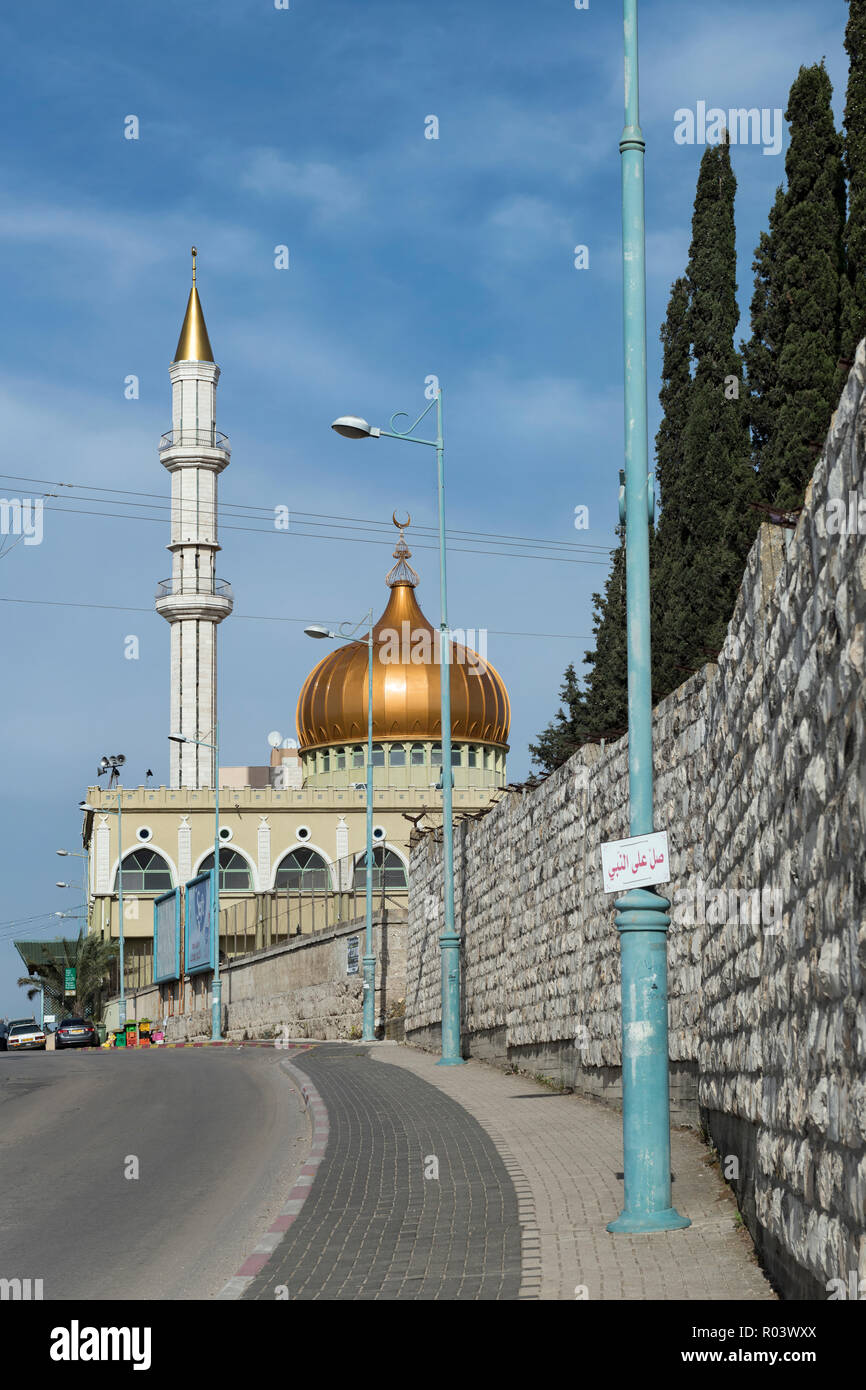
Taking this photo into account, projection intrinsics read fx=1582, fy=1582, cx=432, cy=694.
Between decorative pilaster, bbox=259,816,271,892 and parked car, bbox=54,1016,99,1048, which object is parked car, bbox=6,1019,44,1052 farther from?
decorative pilaster, bbox=259,816,271,892

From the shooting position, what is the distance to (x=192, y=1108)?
18.8 meters

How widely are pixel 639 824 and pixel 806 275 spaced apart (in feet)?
43.3

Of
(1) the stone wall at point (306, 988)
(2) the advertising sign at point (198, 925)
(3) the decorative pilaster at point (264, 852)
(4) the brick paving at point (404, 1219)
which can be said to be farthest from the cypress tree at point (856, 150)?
(3) the decorative pilaster at point (264, 852)

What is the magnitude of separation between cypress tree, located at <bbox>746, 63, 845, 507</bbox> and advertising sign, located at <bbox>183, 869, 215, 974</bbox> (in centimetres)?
3493

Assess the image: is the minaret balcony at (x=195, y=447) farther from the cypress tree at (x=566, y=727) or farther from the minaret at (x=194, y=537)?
the cypress tree at (x=566, y=727)

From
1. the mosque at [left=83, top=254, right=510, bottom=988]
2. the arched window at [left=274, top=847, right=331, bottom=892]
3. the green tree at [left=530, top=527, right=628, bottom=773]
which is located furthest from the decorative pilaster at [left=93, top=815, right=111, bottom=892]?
the green tree at [left=530, top=527, right=628, bottom=773]

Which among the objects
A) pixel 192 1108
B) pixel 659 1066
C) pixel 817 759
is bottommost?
pixel 192 1108

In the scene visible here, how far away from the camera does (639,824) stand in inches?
373

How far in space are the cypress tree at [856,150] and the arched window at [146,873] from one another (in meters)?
56.0

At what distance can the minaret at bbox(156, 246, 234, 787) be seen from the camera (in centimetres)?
6712

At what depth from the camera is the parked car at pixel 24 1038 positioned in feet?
181
